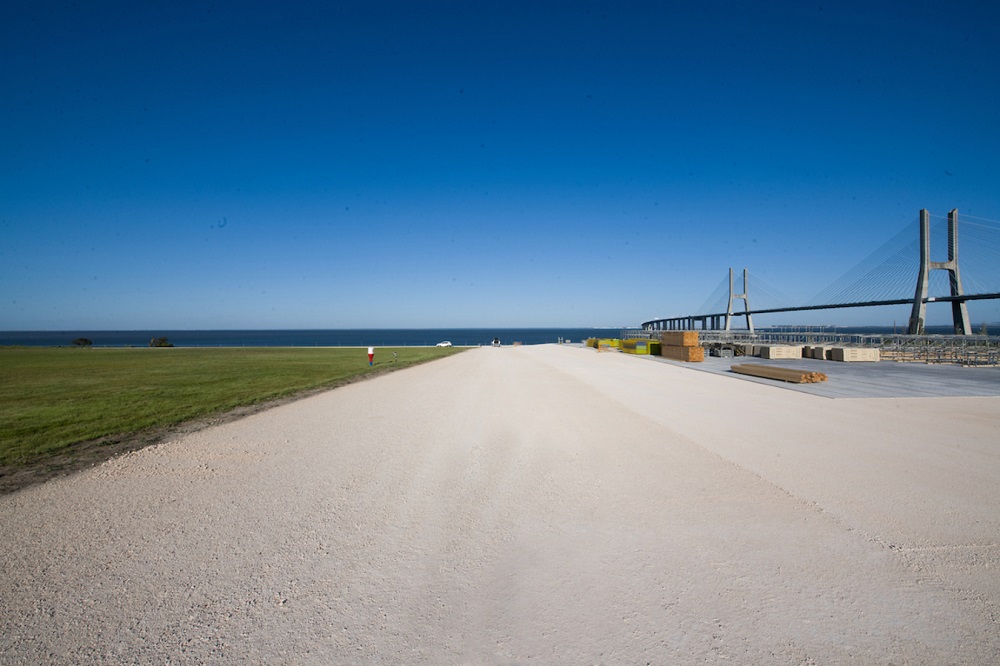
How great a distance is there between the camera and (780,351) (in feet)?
98.2

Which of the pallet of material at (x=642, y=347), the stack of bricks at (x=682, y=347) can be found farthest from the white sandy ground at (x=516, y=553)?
the pallet of material at (x=642, y=347)

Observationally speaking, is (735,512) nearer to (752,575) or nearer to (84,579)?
(752,575)

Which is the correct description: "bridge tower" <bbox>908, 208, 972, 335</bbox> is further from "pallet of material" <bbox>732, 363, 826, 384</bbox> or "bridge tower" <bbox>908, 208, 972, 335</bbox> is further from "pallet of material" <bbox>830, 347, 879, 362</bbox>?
"pallet of material" <bbox>732, 363, 826, 384</bbox>

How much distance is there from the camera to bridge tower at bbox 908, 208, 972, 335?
36900 millimetres

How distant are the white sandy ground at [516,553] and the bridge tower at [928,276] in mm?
38965

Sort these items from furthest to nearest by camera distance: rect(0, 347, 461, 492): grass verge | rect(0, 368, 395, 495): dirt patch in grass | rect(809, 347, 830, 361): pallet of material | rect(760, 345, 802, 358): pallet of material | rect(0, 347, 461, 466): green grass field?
1. rect(760, 345, 802, 358): pallet of material
2. rect(809, 347, 830, 361): pallet of material
3. rect(0, 347, 461, 466): green grass field
4. rect(0, 347, 461, 492): grass verge
5. rect(0, 368, 395, 495): dirt patch in grass

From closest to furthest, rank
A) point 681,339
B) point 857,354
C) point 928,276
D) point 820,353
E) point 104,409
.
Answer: point 104,409, point 857,354, point 820,353, point 681,339, point 928,276

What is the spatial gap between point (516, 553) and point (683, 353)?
29.0 meters

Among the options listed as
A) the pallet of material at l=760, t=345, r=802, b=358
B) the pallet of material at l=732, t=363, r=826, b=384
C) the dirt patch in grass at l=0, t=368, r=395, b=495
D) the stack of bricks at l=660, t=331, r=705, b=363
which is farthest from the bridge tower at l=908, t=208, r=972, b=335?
the dirt patch in grass at l=0, t=368, r=395, b=495

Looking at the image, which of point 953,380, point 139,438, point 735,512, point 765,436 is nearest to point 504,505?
point 735,512

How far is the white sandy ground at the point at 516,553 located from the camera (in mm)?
3014

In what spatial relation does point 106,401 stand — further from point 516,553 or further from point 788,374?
point 788,374

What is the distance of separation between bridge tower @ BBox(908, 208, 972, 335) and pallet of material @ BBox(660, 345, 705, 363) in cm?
2243

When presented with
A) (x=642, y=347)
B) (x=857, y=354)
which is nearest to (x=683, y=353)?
(x=642, y=347)
